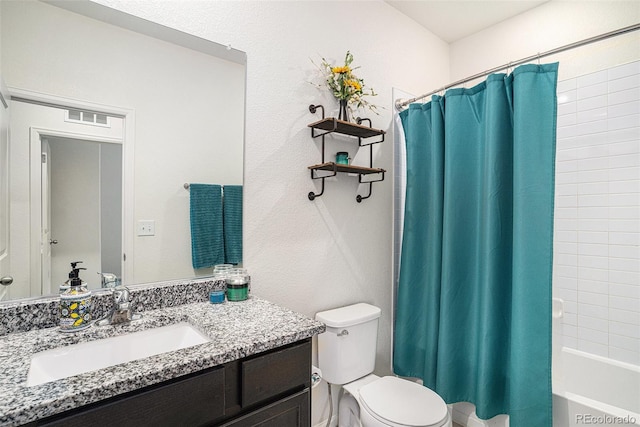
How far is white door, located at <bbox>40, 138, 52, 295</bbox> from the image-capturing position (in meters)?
1.03

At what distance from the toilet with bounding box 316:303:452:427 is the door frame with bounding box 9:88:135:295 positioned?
38.5 inches

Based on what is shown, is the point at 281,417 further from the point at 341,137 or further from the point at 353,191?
the point at 341,137

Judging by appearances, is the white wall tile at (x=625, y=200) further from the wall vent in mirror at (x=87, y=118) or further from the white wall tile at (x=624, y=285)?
the wall vent in mirror at (x=87, y=118)

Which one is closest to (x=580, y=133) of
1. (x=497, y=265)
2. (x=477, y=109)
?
(x=477, y=109)

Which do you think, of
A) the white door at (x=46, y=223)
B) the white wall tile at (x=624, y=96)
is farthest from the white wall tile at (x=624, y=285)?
the white door at (x=46, y=223)

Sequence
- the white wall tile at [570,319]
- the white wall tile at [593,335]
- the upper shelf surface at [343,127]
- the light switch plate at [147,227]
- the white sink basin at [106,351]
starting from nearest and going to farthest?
the white sink basin at [106,351] → the light switch plate at [147,227] → the upper shelf surface at [343,127] → the white wall tile at [593,335] → the white wall tile at [570,319]

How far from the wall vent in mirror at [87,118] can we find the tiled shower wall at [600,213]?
8.31ft

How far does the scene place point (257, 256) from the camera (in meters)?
1.49

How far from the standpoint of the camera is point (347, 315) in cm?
169

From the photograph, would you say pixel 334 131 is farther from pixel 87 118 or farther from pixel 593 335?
pixel 593 335

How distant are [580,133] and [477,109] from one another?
2.94 ft

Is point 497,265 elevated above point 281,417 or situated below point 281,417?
above

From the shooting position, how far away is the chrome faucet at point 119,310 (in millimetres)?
1059
